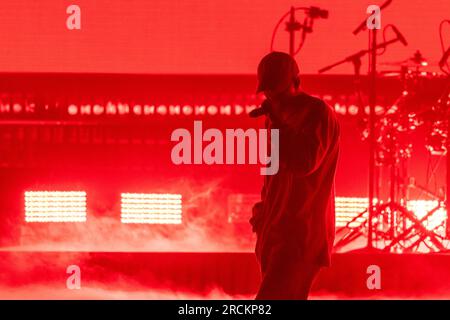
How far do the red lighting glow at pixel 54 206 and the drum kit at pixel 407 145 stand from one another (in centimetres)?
212

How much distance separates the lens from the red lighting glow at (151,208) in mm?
6746

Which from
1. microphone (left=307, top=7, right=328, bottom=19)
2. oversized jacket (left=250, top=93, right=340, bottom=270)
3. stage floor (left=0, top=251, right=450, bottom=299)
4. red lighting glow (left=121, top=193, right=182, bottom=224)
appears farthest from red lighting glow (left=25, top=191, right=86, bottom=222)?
oversized jacket (left=250, top=93, right=340, bottom=270)

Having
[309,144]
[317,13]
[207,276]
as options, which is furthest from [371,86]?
[309,144]

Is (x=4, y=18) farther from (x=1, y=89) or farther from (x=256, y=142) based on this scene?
(x=256, y=142)

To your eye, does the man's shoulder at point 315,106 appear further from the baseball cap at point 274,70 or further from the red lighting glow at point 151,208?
the red lighting glow at point 151,208

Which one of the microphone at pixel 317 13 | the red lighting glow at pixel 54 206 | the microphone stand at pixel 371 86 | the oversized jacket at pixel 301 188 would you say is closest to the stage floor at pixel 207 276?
the microphone stand at pixel 371 86

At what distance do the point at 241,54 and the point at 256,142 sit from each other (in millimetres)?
665

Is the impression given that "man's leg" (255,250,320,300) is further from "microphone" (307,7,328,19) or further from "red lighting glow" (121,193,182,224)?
"red lighting glow" (121,193,182,224)

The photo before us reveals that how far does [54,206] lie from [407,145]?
287 cm

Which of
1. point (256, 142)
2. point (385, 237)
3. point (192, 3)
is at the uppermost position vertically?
point (192, 3)

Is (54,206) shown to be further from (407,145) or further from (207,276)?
(407,145)

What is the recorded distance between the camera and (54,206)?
6754 mm
